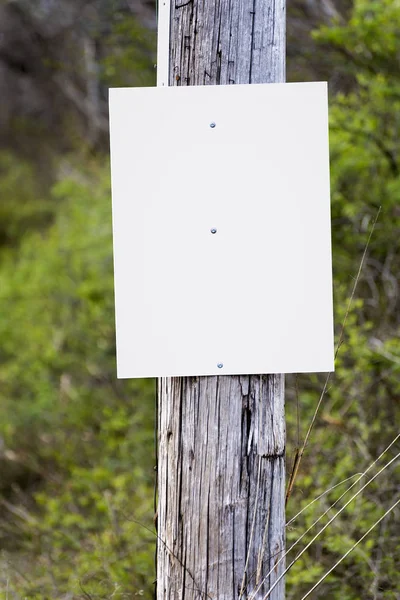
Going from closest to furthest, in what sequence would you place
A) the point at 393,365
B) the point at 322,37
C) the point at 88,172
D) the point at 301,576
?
1. the point at 301,576
2. the point at 393,365
3. the point at 322,37
4. the point at 88,172

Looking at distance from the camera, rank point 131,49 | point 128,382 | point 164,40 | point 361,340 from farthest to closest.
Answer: point 128,382
point 131,49
point 361,340
point 164,40

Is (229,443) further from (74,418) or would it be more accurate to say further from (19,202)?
(19,202)

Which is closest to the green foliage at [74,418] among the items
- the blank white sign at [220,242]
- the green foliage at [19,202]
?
the blank white sign at [220,242]

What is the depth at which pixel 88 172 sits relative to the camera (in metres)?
8.97

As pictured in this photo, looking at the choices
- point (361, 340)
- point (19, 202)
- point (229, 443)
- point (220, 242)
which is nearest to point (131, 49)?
point (361, 340)

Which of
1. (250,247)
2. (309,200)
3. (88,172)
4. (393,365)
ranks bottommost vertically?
(393,365)

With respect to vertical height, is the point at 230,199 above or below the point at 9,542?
above

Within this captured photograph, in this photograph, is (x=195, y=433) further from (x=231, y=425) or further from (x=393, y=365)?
(x=393, y=365)

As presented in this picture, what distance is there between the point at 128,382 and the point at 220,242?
4162mm

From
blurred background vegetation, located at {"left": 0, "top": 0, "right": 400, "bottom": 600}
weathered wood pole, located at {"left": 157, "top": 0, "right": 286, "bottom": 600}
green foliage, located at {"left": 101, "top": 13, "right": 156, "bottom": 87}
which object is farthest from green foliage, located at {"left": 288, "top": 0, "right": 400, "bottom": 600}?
green foliage, located at {"left": 101, "top": 13, "right": 156, "bottom": 87}

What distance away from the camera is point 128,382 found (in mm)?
5953

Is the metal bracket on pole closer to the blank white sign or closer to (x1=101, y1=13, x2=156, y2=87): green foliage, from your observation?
the blank white sign

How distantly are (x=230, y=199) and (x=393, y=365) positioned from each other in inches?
95.5

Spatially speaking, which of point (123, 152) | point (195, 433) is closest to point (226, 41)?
point (123, 152)
